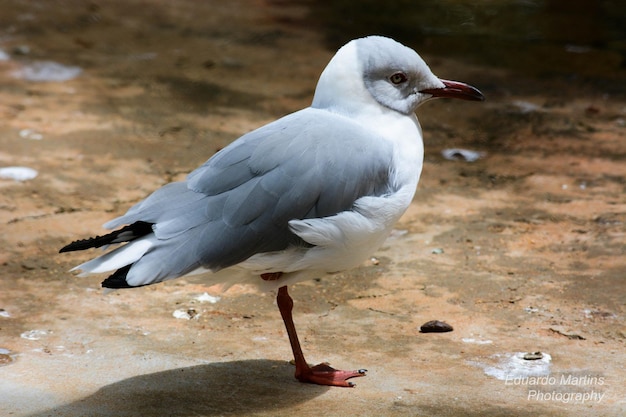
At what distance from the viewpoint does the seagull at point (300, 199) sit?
326cm

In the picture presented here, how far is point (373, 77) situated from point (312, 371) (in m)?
1.16

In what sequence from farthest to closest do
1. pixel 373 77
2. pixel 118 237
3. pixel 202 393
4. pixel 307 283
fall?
1. pixel 307 283
2. pixel 373 77
3. pixel 202 393
4. pixel 118 237

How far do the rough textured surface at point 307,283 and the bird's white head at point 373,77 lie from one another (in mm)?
1042

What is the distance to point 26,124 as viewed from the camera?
6.45 metres

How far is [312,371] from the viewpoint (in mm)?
3611

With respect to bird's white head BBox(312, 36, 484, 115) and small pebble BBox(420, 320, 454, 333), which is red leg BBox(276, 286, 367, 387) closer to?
small pebble BBox(420, 320, 454, 333)

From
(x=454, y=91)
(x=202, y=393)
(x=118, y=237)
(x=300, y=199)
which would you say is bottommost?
(x=202, y=393)

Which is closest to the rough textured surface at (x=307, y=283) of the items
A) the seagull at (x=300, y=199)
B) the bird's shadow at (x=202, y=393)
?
the bird's shadow at (x=202, y=393)

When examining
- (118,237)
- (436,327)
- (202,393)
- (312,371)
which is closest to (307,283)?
(436,327)

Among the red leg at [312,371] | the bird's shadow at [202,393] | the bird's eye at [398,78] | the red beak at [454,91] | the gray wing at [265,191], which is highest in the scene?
the bird's eye at [398,78]

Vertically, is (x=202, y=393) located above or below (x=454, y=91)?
below

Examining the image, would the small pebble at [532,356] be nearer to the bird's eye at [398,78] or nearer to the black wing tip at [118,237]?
the bird's eye at [398,78]

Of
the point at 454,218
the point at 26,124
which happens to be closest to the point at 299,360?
the point at 454,218

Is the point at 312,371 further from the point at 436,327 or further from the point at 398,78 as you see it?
the point at 398,78
